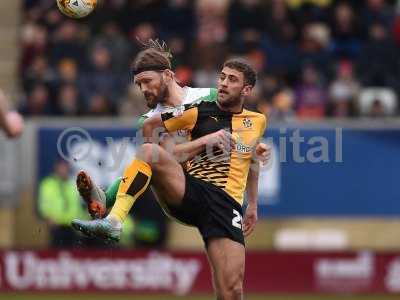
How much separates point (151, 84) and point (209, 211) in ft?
3.60

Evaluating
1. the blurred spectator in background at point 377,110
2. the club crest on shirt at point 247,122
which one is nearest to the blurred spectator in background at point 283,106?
the blurred spectator in background at point 377,110

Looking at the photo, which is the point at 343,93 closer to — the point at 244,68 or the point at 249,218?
the point at 249,218

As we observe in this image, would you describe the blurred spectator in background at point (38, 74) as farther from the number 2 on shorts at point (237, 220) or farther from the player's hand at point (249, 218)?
the number 2 on shorts at point (237, 220)

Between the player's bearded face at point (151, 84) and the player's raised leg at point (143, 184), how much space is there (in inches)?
17.8

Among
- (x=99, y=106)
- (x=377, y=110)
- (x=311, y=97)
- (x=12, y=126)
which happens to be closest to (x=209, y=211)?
(x=12, y=126)

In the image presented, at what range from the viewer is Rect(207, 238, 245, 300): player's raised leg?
29.9 ft

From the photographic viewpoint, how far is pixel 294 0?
59.9 ft

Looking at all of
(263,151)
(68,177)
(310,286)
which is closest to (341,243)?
(310,286)

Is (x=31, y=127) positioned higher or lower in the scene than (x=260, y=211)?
higher

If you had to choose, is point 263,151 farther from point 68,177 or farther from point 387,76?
point 387,76

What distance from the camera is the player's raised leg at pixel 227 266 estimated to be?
9.12 meters

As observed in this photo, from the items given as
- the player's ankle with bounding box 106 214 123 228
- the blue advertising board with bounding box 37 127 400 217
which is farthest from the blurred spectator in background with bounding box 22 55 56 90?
the player's ankle with bounding box 106 214 123 228

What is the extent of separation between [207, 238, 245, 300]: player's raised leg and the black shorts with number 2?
61mm

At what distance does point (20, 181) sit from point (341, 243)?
14.8 ft
